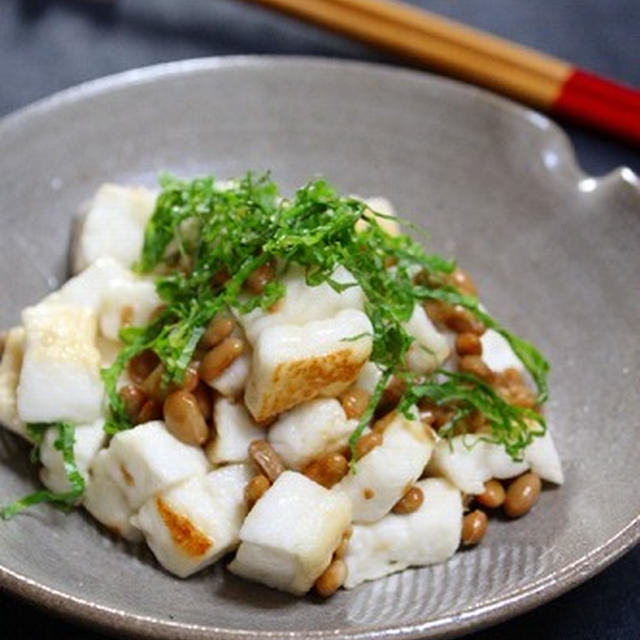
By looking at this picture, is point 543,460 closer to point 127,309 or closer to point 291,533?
point 291,533

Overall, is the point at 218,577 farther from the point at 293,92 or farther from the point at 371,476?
the point at 293,92

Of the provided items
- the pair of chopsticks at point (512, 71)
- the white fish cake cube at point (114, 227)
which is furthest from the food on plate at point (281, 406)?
the pair of chopsticks at point (512, 71)

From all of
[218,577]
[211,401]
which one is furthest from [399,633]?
[211,401]

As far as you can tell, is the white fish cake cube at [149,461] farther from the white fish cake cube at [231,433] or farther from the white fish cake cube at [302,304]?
the white fish cake cube at [302,304]

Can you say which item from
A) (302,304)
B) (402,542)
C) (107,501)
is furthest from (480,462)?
(107,501)

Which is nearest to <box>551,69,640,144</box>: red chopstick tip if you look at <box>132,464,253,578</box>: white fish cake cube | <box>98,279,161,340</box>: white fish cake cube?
<box>98,279,161,340</box>: white fish cake cube
